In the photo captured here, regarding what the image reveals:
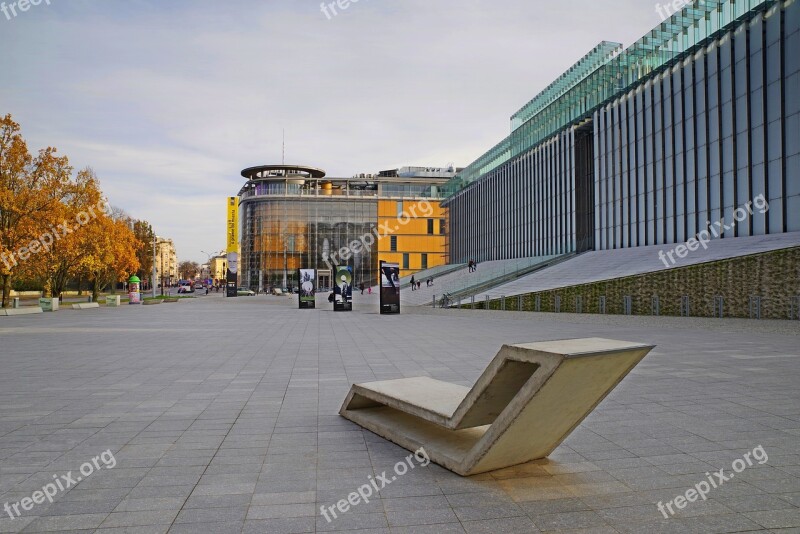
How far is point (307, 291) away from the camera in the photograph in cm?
3581

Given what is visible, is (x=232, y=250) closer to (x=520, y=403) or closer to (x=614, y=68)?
(x=614, y=68)

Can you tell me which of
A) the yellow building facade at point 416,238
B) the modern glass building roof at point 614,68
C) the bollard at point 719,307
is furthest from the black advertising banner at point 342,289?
the yellow building facade at point 416,238

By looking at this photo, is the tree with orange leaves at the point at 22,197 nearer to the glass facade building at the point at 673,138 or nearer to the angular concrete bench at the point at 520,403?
the angular concrete bench at the point at 520,403

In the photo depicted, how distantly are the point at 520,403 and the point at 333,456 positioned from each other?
1.78 metres

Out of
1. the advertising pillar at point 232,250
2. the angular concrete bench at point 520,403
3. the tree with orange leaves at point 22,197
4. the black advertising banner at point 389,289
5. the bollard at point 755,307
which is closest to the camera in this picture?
the angular concrete bench at point 520,403

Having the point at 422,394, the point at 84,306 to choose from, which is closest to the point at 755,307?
the point at 422,394

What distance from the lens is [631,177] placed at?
124ft

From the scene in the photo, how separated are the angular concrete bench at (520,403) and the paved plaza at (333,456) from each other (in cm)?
16

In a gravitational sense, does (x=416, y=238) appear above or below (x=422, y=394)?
above

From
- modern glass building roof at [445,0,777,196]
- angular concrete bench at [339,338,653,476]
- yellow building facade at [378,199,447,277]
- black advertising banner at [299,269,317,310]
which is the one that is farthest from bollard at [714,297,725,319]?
yellow building facade at [378,199,447,277]

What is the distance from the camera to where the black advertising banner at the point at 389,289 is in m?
27.9

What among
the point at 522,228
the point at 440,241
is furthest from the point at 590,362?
the point at 440,241

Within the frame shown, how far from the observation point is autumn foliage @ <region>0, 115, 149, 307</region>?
2539 cm

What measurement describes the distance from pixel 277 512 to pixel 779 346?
Result: 12.6m
